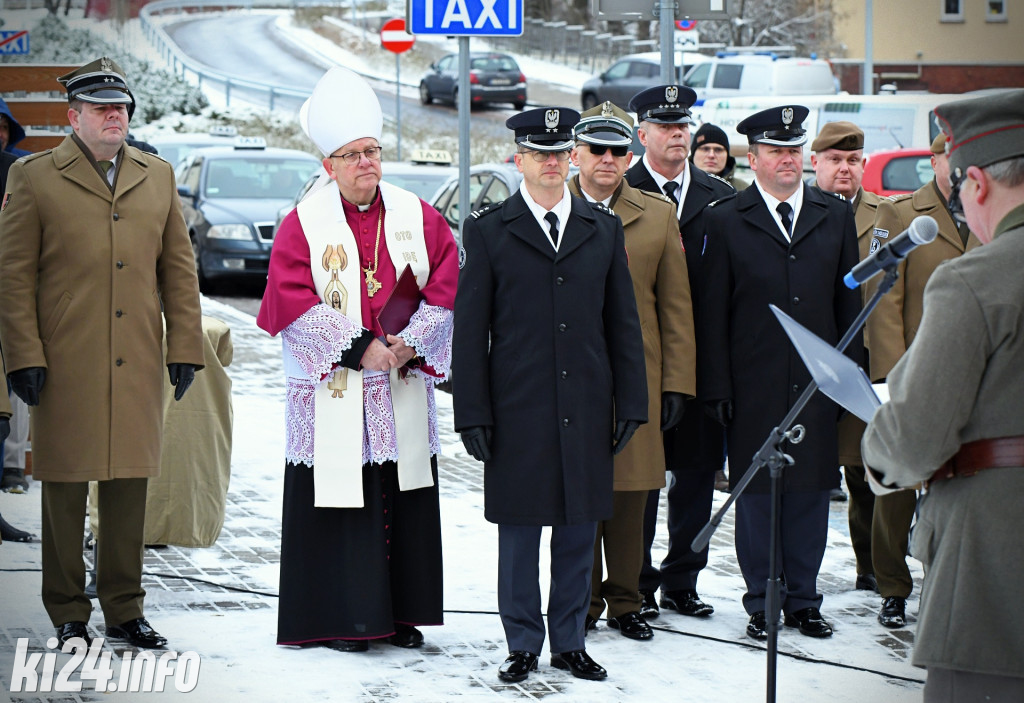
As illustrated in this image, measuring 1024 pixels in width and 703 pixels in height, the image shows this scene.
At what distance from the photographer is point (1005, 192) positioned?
338 centimetres

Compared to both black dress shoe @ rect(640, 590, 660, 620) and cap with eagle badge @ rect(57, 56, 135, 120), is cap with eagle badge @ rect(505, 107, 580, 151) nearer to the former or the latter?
cap with eagle badge @ rect(57, 56, 135, 120)

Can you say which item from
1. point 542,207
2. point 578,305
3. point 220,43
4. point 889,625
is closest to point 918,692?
point 889,625

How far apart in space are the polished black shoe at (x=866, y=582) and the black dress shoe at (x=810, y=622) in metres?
0.69

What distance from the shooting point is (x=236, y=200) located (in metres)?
17.6

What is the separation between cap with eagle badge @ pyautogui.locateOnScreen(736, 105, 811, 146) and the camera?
604cm

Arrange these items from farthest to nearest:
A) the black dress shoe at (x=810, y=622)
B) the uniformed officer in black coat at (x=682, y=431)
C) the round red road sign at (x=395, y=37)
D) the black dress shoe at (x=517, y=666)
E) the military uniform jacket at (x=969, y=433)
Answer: the round red road sign at (x=395, y=37), the uniformed officer in black coat at (x=682, y=431), the black dress shoe at (x=810, y=622), the black dress shoe at (x=517, y=666), the military uniform jacket at (x=969, y=433)

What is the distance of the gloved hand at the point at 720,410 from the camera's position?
238 inches

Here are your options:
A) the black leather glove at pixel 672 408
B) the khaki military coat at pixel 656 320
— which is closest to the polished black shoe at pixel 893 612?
the khaki military coat at pixel 656 320

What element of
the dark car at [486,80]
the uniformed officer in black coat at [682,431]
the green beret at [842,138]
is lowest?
the uniformed officer in black coat at [682,431]

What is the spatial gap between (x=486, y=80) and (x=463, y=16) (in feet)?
99.3

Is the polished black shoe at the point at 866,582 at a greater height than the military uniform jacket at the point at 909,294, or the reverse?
the military uniform jacket at the point at 909,294

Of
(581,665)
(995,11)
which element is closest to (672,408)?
(581,665)

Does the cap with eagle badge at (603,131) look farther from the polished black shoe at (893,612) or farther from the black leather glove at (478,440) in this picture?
the polished black shoe at (893,612)

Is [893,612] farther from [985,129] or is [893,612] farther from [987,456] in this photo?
[985,129]
